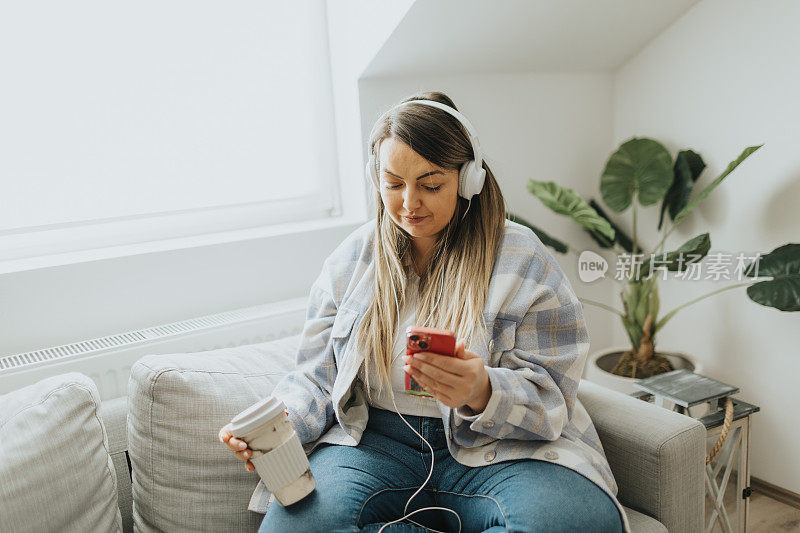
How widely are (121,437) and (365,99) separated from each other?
1.27 m

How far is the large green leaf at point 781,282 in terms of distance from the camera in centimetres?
186

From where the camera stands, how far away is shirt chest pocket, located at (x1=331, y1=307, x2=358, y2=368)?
4.52ft

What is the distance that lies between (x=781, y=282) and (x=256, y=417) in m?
1.61

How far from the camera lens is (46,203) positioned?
75.9 inches

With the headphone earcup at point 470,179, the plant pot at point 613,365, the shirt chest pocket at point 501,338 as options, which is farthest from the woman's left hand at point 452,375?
the plant pot at point 613,365

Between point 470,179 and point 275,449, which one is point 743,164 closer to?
point 470,179

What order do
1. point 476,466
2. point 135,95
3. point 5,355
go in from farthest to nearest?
point 135,95, point 5,355, point 476,466

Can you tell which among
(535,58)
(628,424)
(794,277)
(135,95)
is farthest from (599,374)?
(135,95)

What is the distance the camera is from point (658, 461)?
4.21 feet

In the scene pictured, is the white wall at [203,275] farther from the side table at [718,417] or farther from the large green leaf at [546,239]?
the side table at [718,417]

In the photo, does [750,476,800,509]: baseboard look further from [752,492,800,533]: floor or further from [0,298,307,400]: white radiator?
[0,298,307,400]: white radiator

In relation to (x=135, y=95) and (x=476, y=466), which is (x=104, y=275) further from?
(x=476, y=466)

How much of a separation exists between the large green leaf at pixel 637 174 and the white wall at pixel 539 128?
0.27 meters

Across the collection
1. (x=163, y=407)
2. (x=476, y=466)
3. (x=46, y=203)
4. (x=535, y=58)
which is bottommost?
(x=476, y=466)
